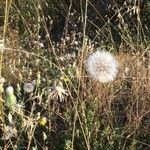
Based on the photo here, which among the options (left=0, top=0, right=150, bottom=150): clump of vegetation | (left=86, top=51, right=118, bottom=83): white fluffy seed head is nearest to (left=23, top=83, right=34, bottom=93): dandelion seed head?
(left=0, top=0, right=150, bottom=150): clump of vegetation

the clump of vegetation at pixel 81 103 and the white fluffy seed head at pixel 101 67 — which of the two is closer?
the clump of vegetation at pixel 81 103

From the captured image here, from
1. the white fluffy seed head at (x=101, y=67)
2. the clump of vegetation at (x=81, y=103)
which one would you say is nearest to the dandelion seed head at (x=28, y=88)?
the clump of vegetation at (x=81, y=103)

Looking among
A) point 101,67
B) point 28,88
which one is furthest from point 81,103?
point 28,88

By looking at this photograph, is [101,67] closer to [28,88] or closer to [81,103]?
[81,103]

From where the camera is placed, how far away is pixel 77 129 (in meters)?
2.95

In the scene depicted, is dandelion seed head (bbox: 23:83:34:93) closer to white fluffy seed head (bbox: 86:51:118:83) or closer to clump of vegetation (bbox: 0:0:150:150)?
clump of vegetation (bbox: 0:0:150:150)

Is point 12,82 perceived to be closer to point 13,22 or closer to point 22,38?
point 22,38

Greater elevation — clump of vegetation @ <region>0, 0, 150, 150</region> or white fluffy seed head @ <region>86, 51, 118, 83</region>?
white fluffy seed head @ <region>86, 51, 118, 83</region>

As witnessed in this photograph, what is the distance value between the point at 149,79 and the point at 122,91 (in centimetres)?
19

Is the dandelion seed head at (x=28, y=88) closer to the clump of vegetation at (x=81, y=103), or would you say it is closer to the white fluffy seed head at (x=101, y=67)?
the clump of vegetation at (x=81, y=103)

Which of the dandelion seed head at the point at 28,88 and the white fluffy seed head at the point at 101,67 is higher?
the white fluffy seed head at the point at 101,67

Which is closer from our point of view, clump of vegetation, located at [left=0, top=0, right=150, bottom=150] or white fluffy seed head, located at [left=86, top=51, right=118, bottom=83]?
clump of vegetation, located at [left=0, top=0, right=150, bottom=150]

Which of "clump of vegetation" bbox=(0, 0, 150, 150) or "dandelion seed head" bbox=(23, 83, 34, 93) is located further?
"dandelion seed head" bbox=(23, 83, 34, 93)

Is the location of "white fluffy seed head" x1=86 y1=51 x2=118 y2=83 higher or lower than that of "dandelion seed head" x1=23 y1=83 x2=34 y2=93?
higher
